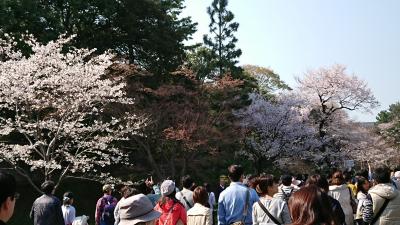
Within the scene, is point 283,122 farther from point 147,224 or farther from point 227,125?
point 147,224

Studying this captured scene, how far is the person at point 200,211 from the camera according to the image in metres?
5.96

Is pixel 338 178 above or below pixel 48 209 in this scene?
above

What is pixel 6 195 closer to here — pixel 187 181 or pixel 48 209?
pixel 48 209

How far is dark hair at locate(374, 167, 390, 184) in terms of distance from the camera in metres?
5.36

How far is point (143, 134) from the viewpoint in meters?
19.9

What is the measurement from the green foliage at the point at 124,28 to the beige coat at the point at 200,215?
16084 mm

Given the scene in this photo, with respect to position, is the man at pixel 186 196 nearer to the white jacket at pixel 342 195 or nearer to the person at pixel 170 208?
the person at pixel 170 208

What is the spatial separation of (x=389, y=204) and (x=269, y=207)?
1.49 m

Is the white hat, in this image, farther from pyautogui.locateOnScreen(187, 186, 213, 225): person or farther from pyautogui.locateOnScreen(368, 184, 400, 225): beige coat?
pyautogui.locateOnScreen(368, 184, 400, 225): beige coat

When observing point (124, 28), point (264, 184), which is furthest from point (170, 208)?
point (124, 28)

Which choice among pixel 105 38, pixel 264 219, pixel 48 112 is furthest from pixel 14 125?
pixel 264 219

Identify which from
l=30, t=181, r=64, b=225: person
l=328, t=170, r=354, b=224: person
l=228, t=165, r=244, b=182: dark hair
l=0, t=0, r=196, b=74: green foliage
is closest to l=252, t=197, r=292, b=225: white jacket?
l=228, t=165, r=244, b=182: dark hair

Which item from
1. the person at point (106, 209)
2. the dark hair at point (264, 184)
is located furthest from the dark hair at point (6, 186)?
the person at point (106, 209)

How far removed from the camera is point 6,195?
2.36m
